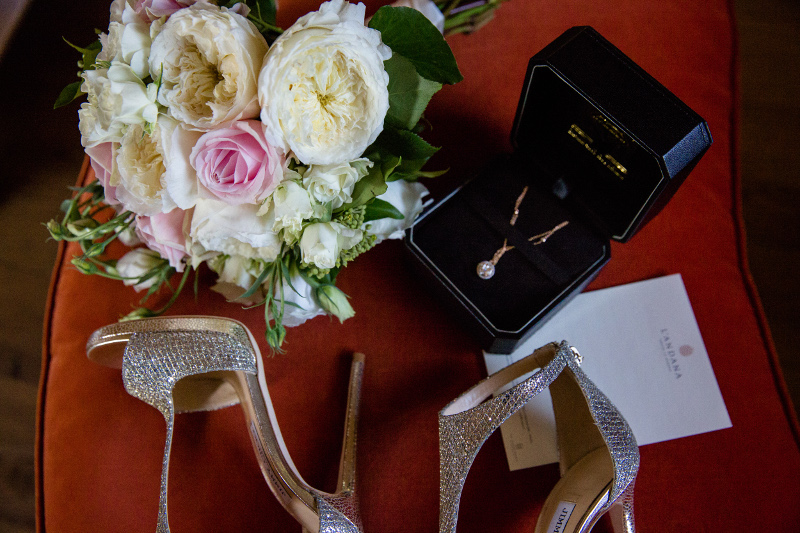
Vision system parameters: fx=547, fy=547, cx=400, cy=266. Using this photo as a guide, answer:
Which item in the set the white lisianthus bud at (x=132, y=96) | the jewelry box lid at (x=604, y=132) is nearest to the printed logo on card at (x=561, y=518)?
the jewelry box lid at (x=604, y=132)

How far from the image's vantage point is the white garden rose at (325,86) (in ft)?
1.23

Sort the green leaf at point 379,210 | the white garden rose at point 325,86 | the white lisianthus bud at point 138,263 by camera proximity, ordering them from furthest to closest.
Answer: the white lisianthus bud at point 138,263
the green leaf at point 379,210
the white garden rose at point 325,86

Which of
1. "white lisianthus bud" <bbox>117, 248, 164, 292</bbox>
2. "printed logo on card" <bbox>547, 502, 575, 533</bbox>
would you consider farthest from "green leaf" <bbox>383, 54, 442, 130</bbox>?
"printed logo on card" <bbox>547, 502, 575, 533</bbox>

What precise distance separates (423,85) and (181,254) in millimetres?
266

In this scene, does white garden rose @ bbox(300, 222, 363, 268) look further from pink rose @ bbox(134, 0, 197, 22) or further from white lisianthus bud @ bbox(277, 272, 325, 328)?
pink rose @ bbox(134, 0, 197, 22)

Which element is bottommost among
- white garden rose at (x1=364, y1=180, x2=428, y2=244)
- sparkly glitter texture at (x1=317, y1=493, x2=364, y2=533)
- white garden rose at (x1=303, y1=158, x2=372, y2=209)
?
sparkly glitter texture at (x1=317, y1=493, x2=364, y2=533)

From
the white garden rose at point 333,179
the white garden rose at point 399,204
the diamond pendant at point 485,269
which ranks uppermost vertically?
the white garden rose at point 333,179

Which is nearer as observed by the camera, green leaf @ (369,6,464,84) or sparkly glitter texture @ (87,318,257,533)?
green leaf @ (369,6,464,84)

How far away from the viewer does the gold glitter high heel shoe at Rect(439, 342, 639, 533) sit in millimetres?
549

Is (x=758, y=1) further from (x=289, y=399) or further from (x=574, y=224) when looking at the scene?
(x=289, y=399)

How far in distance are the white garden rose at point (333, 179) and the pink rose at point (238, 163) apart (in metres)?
0.03

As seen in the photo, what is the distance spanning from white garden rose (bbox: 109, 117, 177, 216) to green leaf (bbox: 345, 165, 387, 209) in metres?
0.15

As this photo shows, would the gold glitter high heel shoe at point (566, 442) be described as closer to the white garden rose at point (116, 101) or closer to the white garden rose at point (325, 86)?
the white garden rose at point (325, 86)

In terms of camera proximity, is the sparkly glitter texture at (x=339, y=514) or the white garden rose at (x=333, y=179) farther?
the sparkly glitter texture at (x=339, y=514)
